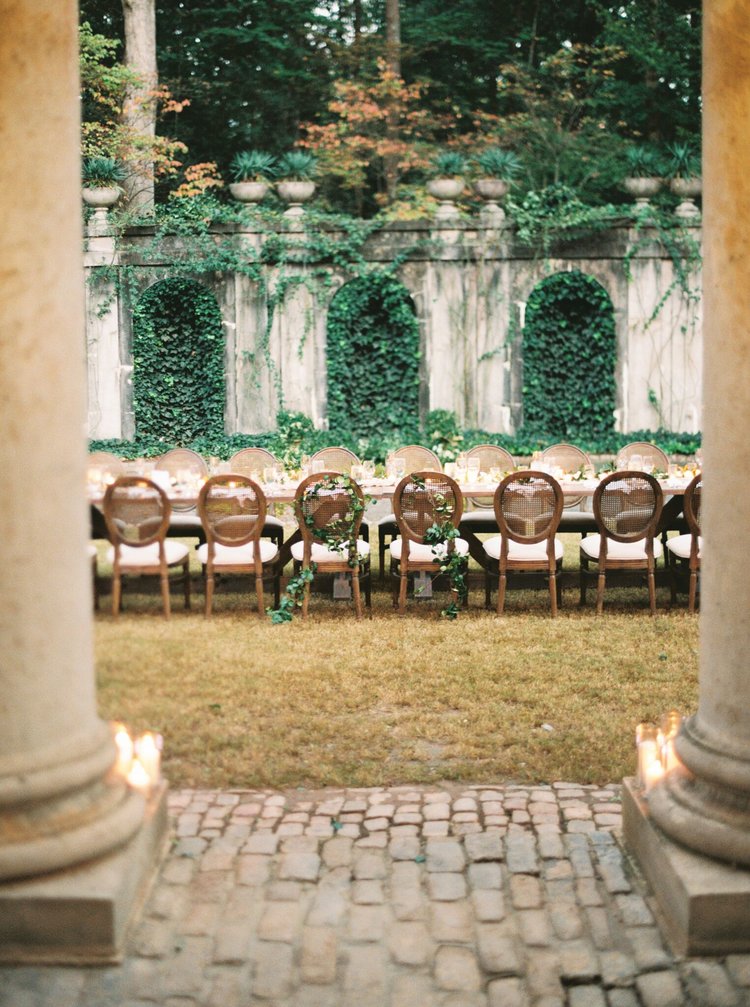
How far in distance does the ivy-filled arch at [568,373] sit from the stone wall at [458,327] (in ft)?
1.09

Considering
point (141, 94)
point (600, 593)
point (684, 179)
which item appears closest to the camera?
point (600, 593)

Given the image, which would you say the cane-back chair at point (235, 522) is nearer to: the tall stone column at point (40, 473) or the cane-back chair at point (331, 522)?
the cane-back chair at point (331, 522)

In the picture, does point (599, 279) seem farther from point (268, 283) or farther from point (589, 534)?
point (589, 534)

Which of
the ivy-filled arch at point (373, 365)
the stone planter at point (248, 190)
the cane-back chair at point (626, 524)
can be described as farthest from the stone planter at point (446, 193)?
the cane-back chair at point (626, 524)

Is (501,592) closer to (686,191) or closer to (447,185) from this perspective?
(447,185)

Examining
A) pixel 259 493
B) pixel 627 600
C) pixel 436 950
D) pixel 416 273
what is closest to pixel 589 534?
pixel 627 600

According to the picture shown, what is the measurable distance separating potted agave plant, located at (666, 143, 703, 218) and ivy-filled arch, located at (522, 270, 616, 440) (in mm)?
2019

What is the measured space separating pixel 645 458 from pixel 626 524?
262 cm

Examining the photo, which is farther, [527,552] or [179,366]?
[179,366]

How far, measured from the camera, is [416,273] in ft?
58.3

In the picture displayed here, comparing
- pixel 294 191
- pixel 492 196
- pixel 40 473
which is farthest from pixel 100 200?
pixel 40 473

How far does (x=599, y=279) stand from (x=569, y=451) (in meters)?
6.88

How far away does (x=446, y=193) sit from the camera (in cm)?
1733

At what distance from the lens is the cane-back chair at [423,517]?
8.67 meters
